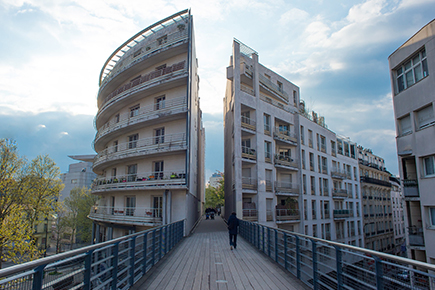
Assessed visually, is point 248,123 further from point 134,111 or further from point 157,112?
point 134,111

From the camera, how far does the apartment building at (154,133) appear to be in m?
19.3

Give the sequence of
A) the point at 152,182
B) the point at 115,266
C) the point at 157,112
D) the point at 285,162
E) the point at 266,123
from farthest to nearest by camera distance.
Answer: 1. the point at 285,162
2. the point at 266,123
3. the point at 157,112
4. the point at 152,182
5. the point at 115,266

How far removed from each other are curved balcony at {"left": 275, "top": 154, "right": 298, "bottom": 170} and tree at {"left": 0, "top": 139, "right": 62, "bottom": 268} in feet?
74.6


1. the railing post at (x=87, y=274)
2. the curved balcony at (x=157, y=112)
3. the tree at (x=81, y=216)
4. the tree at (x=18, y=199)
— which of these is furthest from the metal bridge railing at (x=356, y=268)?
the tree at (x=81, y=216)

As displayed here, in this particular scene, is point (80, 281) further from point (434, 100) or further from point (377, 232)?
point (377, 232)

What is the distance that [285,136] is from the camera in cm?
3028

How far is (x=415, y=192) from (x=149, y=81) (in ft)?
69.2

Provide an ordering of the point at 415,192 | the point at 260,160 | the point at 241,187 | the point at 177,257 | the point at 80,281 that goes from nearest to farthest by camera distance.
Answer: the point at 80,281, the point at 177,257, the point at 415,192, the point at 241,187, the point at 260,160

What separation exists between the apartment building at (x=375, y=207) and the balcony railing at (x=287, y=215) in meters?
21.8

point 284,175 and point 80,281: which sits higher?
point 284,175

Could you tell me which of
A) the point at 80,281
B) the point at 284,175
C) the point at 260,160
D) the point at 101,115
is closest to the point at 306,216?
the point at 284,175

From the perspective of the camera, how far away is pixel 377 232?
4684cm

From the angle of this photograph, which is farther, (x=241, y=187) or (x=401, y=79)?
(x=241, y=187)

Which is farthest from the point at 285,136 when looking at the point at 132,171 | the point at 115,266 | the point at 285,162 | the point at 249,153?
the point at 115,266
